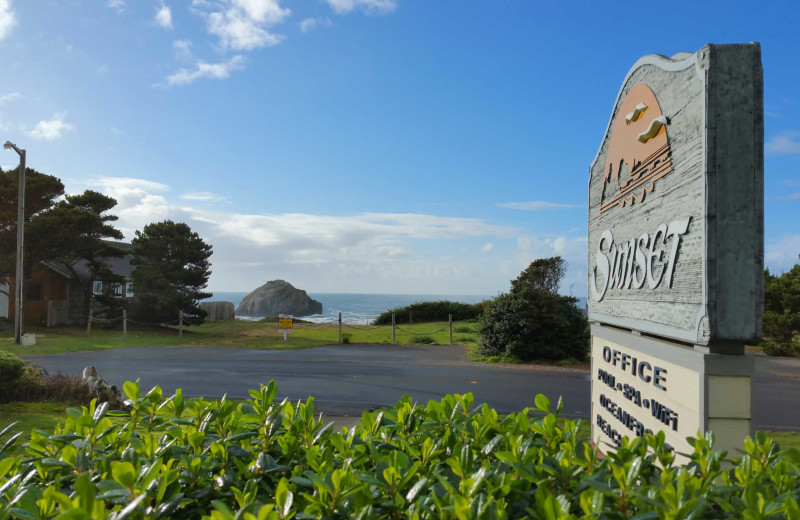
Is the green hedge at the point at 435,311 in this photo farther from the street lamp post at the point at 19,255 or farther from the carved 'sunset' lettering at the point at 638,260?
the carved 'sunset' lettering at the point at 638,260

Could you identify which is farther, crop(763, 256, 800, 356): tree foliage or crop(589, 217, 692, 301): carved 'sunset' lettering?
crop(763, 256, 800, 356): tree foliage

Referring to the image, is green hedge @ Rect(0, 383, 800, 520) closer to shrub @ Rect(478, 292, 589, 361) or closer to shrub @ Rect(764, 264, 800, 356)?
shrub @ Rect(478, 292, 589, 361)

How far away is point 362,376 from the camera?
13.8m

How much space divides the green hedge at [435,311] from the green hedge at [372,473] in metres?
30.6

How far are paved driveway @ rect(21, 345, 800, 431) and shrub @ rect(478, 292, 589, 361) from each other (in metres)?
1.60

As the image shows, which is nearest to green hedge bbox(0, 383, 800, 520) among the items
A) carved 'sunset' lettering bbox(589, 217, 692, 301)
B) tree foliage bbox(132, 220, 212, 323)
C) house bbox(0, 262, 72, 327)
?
carved 'sunset' lettering bbox(589, 217, 692, 301)

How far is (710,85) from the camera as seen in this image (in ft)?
9.96

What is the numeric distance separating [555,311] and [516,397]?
6911 millimetres

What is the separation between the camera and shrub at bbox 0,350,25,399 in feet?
28.3

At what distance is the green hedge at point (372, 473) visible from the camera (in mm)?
1718

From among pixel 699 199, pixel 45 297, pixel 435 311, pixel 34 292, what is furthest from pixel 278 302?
pixel 699 199

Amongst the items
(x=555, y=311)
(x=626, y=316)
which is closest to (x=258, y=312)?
(x=555, y=311)

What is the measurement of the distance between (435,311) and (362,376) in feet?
66.9

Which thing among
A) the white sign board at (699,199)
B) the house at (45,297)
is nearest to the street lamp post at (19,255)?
the house at (45,297)
